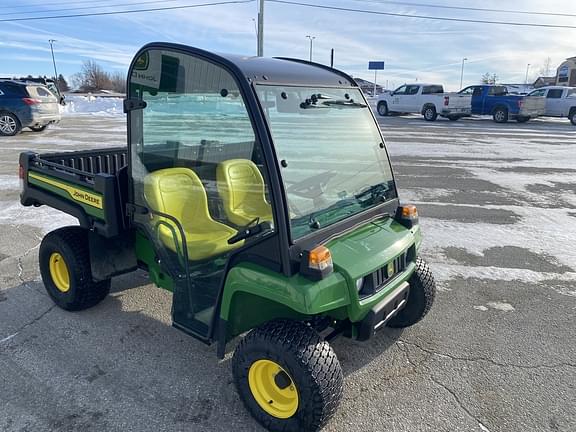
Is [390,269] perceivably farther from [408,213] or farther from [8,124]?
[8,124]

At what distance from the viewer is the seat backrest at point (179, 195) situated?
2818 mm

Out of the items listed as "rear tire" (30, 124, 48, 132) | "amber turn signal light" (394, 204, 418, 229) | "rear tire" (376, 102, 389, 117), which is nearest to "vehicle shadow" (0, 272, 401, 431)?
"amber turn signal light" (394, 204, 418, 229)

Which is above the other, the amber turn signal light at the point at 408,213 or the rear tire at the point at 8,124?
the amber turn signal light at the point at 408,213

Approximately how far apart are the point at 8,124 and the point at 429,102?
17.6 meters

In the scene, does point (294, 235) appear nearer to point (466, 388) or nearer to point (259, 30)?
point (466, 388)

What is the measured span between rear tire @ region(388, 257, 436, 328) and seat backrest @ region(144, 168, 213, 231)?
4.93 ft

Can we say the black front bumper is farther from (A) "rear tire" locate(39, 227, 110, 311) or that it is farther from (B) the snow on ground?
(A) "rear tire" locate(39, 227, 110, 311)

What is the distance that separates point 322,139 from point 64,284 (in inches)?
97.6

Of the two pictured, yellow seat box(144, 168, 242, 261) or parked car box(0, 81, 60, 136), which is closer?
yellow seat box(144, 168, 242, 261)

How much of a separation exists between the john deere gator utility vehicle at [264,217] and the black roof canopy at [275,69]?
0.04 ft

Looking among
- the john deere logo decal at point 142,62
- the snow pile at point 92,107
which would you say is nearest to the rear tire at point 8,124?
the snow pile at point 92,107

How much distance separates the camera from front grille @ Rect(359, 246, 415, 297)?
Answer: 241 centimetres

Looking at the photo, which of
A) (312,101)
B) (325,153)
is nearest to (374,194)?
(325,153)

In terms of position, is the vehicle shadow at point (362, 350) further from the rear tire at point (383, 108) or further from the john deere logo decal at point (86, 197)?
the rear tire at point (383, 108)
